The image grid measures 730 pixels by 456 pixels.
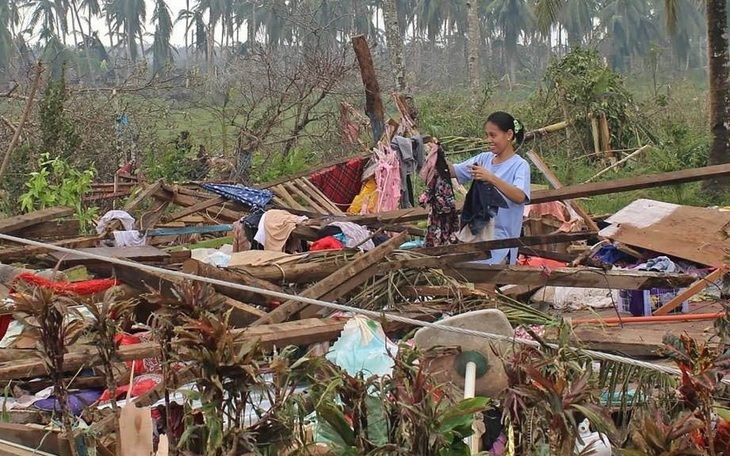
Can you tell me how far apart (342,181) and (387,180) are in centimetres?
91

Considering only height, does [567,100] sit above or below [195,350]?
above

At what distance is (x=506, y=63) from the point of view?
2279 inches

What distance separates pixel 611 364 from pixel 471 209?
1.93 meters

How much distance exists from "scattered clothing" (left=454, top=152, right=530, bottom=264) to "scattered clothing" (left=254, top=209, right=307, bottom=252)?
4.06 feet

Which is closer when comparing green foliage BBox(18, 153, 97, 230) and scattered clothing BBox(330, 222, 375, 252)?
scattered clothing BBox(330, 222, 375, 252)

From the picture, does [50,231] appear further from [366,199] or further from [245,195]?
[366,199]

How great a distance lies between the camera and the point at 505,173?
4.78 metres

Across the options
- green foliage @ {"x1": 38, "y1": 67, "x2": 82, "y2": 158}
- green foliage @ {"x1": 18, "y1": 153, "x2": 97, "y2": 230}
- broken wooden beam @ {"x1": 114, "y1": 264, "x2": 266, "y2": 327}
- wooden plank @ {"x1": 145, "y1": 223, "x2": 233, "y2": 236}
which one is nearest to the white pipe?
broken wooden beam @ {"x1": 114, "y1": 264, "x2": 266, "y2": 327}

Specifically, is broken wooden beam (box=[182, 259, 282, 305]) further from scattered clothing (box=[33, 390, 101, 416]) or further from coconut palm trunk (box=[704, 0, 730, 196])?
coconut palm trunk (box=[704, 0, 730, 196])

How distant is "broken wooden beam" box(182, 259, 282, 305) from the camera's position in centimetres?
391

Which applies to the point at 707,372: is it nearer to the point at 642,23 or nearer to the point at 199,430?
the point at 199,430

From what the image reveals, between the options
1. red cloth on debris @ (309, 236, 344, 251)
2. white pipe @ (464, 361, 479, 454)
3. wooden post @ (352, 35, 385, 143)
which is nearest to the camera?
white pipe @ (464, 361, 479, 454)

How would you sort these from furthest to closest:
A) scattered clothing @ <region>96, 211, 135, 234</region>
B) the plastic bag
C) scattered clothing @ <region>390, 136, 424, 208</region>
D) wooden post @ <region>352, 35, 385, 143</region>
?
wooden post @ <region>352, 35, 385, 143</region>, scattered clothing @ <region>390, 136, 424, 208</region>, scattered clothing @ <region>96, 211, 135, 234</region>, the plastic bag

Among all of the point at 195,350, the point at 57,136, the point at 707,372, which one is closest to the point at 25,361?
the point at 195,350
